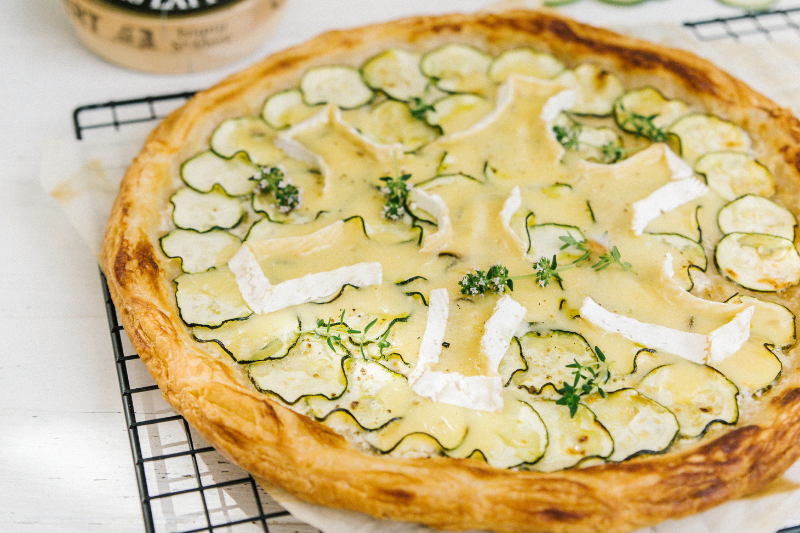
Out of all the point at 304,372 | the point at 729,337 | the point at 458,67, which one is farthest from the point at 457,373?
the point at 458,67

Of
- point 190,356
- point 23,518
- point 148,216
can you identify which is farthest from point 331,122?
point 23,518

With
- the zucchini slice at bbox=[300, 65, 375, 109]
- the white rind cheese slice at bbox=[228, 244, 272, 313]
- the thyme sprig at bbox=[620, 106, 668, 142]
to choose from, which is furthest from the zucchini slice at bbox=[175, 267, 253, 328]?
the thyme sprig at bbox=[620, 106, 668, 142]

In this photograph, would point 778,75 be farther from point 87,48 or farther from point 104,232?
point 87,48

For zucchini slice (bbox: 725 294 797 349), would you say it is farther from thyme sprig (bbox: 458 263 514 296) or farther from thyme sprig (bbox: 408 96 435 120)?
thyme sprig (bbox: 408 96 435 120)

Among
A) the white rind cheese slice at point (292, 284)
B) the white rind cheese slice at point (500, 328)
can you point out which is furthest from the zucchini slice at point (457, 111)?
the white rind cheese slice at point (500, 328)

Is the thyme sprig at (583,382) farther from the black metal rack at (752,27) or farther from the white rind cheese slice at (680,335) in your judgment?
the black metal rack at (752,27)
